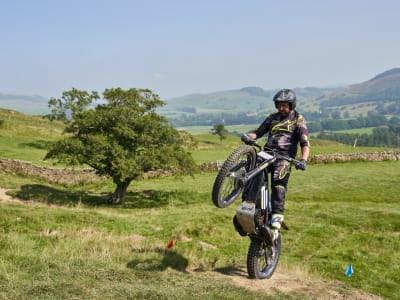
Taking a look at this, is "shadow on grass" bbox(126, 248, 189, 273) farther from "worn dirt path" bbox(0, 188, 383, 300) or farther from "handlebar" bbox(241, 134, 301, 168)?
"handlebar" bbox(241, 134, 301, 168)

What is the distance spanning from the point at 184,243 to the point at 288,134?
315 inches

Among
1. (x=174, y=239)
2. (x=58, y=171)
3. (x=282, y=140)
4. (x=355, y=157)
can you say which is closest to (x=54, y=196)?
(x=58, y=171)

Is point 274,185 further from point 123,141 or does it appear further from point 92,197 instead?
point 92,197

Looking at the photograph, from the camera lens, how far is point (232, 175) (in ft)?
28.5

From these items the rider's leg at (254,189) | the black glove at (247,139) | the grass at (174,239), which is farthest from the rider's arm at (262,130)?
the grass at (174,239)

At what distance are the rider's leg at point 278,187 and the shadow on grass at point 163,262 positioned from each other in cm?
247

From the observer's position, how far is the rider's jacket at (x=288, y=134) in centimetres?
972

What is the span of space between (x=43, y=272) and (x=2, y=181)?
2395 cm

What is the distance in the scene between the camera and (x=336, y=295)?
8.59 meters

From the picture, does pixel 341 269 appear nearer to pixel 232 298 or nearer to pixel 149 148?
pixel 232 298

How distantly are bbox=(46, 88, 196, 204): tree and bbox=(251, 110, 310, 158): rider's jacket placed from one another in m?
16.7

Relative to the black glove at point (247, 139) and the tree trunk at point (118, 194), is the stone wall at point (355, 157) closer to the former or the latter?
the tree trunk at point (118, 194)

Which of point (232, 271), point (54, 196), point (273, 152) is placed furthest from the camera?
point (54, 196)

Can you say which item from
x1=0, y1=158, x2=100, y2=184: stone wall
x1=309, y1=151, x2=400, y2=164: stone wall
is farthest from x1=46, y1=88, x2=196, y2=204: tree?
x1=309, y1=151, x2=400, y2=164: stone wall
